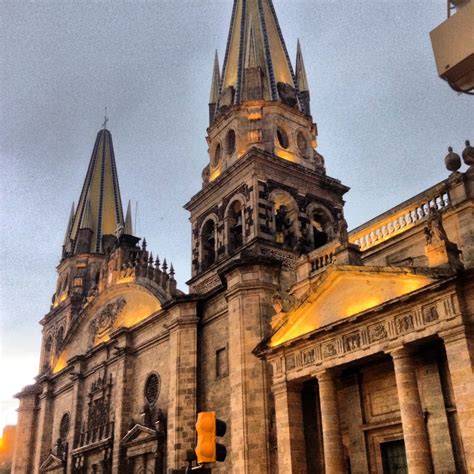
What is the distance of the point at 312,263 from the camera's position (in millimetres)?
22609

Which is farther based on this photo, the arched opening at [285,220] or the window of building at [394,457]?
the arched opening at [285,220]

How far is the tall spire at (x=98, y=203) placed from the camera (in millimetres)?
51406

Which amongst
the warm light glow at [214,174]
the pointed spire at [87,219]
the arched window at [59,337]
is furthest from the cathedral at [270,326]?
the pointed spire at [87,219]

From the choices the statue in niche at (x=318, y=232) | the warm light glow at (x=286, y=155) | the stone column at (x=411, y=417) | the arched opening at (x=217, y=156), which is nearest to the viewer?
the stone column at (x=411, y=417)

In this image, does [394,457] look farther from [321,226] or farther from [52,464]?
[52,464]

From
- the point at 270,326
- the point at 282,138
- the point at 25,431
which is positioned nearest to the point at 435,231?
the point at 270,326

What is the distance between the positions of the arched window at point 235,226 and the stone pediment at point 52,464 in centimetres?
1769

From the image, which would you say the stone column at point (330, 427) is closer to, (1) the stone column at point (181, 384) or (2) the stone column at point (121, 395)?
(1) the stone column at point (181, 384)

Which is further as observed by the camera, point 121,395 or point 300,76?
point 300,76

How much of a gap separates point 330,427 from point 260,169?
53.7 feet

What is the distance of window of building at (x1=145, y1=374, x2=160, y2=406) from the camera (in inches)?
1182

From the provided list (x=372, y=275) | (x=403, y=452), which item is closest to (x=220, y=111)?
(x=372, y=275)

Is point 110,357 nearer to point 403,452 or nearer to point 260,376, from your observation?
point 260,376

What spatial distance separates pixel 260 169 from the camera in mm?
31844
